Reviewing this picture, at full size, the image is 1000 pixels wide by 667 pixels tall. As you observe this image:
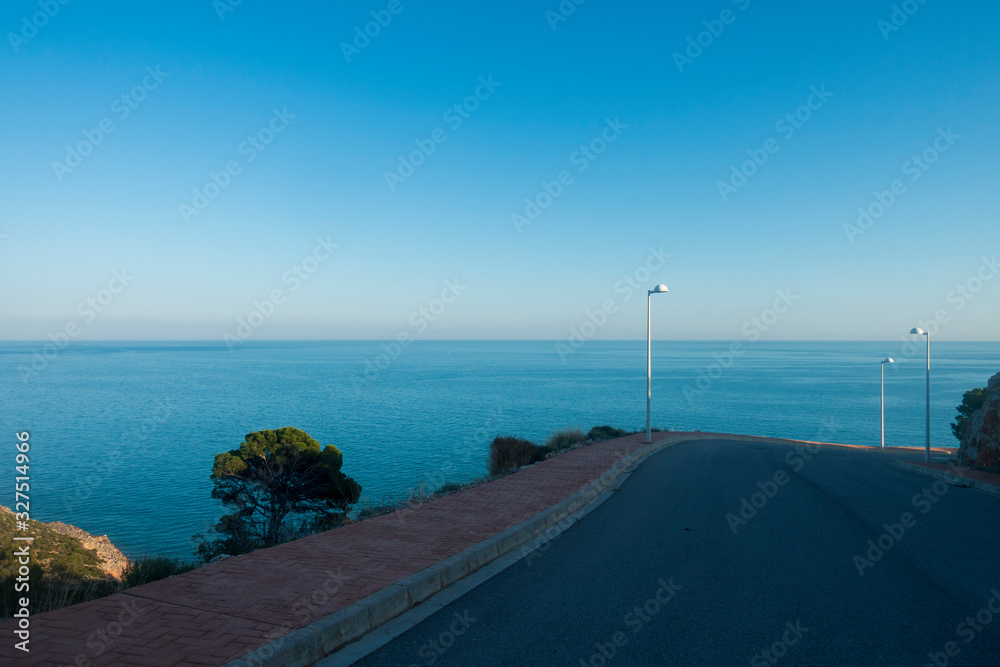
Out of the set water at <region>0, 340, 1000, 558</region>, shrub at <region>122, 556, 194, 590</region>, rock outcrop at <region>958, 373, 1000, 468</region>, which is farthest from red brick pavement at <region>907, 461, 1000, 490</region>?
water at <region>0, 340, 1000, 558</region>

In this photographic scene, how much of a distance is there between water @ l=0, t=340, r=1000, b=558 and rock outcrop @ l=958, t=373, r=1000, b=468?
63.6 feet

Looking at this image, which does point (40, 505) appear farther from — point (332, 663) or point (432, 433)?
point (332, 663)

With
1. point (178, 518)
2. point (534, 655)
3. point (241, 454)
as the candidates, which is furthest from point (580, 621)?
point (178, 518)

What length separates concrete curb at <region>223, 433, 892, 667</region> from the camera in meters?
3.82

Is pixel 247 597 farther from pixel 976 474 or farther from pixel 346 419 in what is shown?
pixel 346 419

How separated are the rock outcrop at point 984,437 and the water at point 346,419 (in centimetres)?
1938

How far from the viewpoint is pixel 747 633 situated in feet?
14.8

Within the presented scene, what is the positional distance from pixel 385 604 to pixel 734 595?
3282mm

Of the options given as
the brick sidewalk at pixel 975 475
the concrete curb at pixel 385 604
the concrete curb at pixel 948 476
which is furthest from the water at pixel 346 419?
the brick sidewalk at pixel 975 475

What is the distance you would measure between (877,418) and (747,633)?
7218 cm

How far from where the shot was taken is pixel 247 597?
4.71 m

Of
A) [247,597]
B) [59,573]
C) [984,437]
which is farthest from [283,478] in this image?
[984,437]

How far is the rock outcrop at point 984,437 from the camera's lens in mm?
17734

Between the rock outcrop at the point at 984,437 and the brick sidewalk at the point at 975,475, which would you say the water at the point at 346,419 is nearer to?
the brick sidewalk at the point at 975,475
